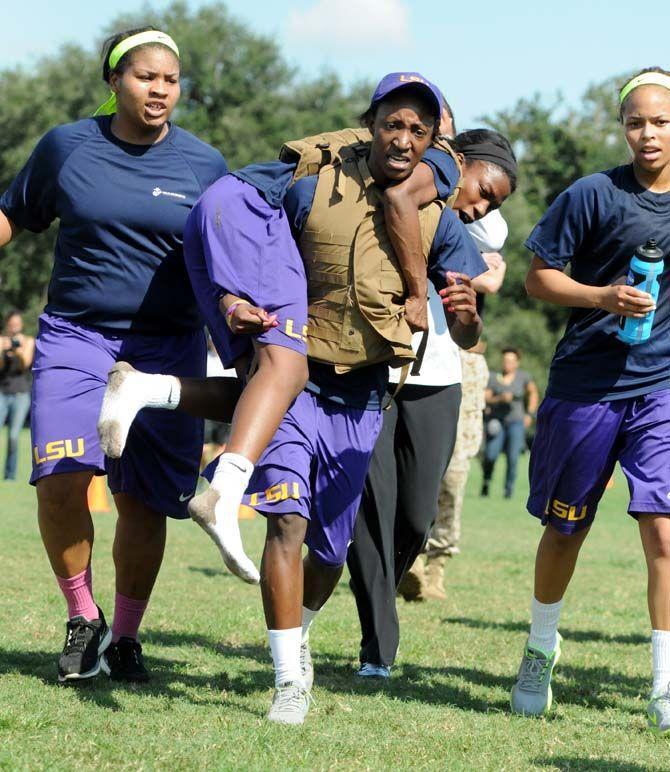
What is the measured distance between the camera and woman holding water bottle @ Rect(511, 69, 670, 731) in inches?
208

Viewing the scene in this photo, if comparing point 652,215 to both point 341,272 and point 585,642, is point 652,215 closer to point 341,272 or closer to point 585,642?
point 341,272

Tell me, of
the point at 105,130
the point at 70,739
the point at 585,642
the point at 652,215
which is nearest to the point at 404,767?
the point at 70,739

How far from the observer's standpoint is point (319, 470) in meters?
5.28

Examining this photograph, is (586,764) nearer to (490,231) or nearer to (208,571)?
(490,231)

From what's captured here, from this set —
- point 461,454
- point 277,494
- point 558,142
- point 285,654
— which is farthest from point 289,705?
point 558,142

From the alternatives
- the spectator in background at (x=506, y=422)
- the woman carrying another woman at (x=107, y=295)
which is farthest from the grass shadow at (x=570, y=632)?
the spectator in background at (x=506, y=422)

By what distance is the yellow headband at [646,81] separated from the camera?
539 cm

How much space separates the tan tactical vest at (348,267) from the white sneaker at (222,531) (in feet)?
2.88

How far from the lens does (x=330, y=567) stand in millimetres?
5578

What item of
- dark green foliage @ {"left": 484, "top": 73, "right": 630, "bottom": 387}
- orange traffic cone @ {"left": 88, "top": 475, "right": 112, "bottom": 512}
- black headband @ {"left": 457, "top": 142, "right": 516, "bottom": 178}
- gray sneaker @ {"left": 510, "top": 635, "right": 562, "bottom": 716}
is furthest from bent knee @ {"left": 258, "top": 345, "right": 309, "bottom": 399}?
dark green foliage @ {"left": 484, "top": 73, "right": 630, "bottom": 387}

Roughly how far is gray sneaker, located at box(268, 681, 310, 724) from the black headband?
8.41 ft

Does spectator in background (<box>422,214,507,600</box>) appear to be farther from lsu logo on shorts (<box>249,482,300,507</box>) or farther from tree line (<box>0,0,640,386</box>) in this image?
tree line (<box>0,0,640,386</box>)

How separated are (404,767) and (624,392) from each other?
1.92m

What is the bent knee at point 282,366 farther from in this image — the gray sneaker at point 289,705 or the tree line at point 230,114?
the tree line at point 230,114
